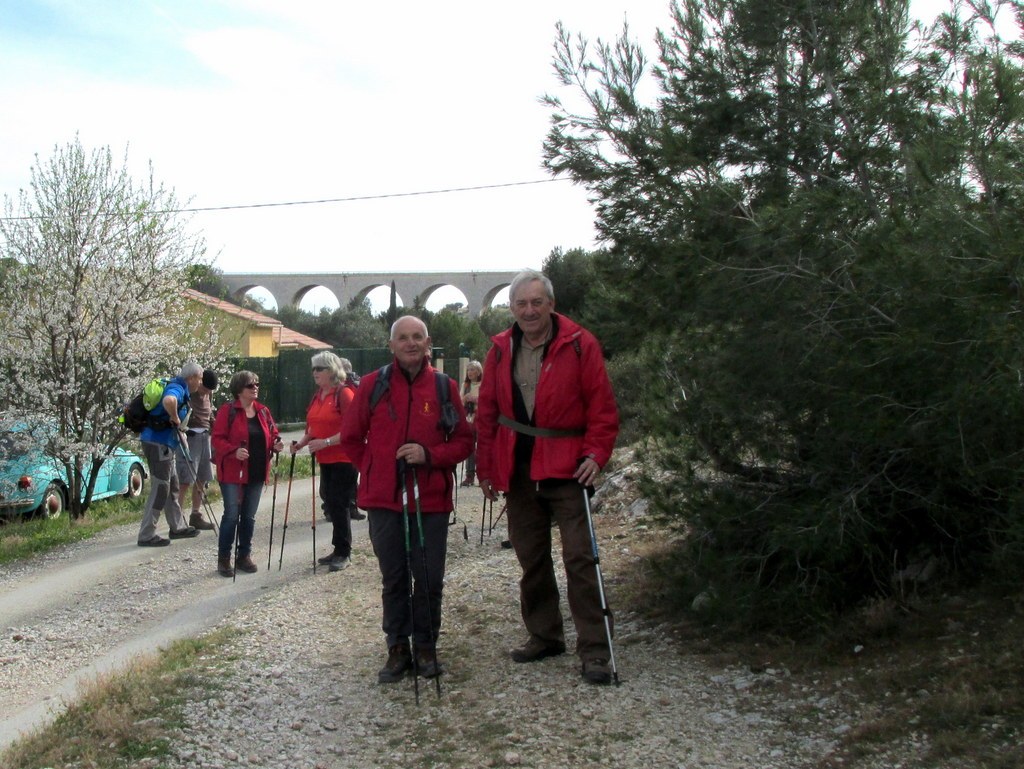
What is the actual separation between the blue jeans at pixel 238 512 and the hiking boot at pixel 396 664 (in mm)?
3689

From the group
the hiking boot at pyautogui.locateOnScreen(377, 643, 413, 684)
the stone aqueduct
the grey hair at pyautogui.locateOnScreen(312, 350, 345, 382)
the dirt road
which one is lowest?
the dirt road

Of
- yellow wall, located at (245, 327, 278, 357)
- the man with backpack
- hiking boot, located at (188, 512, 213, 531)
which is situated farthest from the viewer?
yellow wall, located at (245, 327, 278, 357)

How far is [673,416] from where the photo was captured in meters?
6.04

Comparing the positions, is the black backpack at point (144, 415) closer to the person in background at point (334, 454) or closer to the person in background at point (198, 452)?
the person in background at point (198, 452)

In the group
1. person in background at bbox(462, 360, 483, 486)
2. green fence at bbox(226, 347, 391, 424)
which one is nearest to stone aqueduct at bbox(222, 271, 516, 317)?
green fence at bbox(226, 347, 391, 424)

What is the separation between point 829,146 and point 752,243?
3.42 ft

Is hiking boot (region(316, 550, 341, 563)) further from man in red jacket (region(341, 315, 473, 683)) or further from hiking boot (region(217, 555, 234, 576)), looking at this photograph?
man in red jacket (region(341, 315, 473, 683))

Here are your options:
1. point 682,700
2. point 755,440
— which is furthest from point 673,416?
point 682,700

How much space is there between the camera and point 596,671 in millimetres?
5305

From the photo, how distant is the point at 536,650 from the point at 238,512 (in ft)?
14.0


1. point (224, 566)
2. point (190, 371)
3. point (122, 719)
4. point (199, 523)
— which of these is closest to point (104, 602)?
point (224, 566)

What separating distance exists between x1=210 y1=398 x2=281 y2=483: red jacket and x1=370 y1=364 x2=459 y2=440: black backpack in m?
3.57

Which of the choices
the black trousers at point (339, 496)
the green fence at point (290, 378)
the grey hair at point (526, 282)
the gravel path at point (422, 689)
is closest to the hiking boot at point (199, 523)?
the gravel path at point (422, 689)

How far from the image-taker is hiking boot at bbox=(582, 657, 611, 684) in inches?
208
